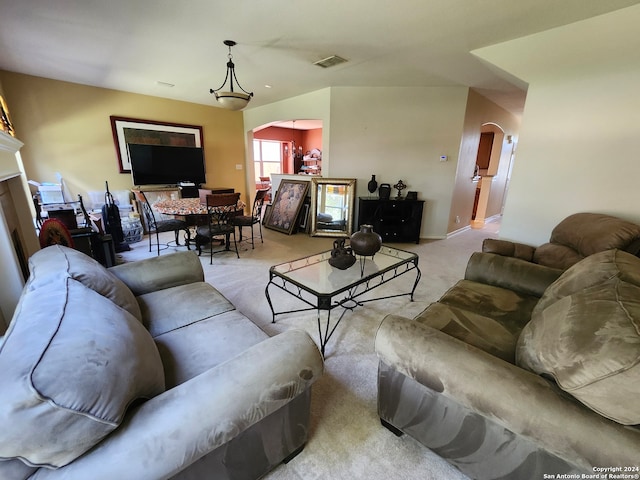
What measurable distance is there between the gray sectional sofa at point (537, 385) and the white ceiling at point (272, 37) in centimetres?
227

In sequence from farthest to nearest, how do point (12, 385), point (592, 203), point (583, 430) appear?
1. point (592, 203)
2. point (583, 430)
3. point (12, 385)

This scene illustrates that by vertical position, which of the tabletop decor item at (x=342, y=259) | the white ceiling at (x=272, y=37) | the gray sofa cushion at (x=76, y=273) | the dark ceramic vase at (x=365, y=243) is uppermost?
the white ceiling at (x=272, y=37)

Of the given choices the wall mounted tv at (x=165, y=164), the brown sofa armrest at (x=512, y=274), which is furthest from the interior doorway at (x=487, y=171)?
the wall mounted tv at (x=165, y=164)

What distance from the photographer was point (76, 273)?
116cm

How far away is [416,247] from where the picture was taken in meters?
4.47

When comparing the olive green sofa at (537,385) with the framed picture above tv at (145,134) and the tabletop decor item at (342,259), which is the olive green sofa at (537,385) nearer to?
the tabletop decor item at (342,259)

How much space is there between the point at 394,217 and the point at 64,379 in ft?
14.7

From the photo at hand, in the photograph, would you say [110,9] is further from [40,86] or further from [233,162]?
[233,162]

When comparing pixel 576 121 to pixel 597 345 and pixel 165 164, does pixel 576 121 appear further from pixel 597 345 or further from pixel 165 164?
pixel 165 164

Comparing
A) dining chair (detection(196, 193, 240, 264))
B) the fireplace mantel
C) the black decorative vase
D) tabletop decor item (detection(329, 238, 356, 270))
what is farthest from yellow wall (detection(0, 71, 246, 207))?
tabletop decor item (detection(329, 238, 356, 270))

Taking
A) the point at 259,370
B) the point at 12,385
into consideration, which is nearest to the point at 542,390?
the point at 259,370

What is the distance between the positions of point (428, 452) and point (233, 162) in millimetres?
6444

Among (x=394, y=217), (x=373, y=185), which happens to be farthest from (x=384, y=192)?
(x=394, y=217)

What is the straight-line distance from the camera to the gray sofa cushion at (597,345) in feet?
2.38
